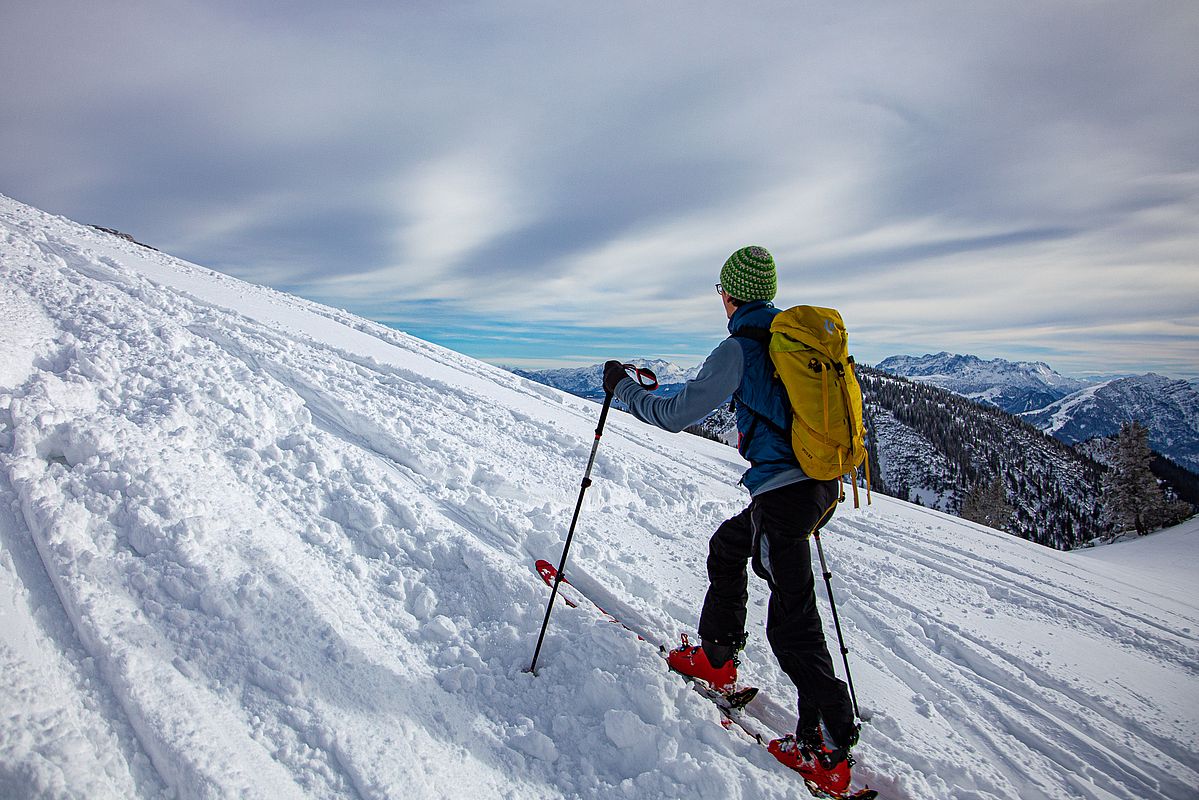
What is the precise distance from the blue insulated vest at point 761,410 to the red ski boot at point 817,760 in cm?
152

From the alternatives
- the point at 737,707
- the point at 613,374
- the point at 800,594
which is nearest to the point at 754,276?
the point at 613,374

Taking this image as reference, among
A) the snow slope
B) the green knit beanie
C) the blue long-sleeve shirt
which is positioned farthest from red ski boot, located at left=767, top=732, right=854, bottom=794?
the green knit beanie

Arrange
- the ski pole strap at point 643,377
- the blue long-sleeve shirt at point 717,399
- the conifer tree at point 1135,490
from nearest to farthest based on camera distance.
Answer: the blue long-sleeve shirt at point 717,399
the ski pole strap at point 643,377
the conifer tree at point 1135,490

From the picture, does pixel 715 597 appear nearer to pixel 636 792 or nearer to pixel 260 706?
pixel 636 792

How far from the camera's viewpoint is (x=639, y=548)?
18.2ft

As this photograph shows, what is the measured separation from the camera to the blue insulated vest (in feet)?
9.93

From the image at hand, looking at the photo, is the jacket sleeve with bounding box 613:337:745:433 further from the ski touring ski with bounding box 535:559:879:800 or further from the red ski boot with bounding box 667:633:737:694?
the red ski boot with bounding box 667:633:737:694

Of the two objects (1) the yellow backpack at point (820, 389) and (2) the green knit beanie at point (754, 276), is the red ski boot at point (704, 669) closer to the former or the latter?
(1) the yellow backpack at point (820, 389)

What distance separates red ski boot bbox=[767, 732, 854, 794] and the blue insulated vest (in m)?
1.52

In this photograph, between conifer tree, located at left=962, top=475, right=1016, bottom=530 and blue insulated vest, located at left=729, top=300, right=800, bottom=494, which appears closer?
blue insulated vest, located at left=729, top=300, right=800, bottom=494

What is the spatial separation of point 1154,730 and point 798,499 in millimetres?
3659

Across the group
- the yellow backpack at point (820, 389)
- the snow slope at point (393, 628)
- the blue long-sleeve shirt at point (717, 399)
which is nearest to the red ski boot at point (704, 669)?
the snow slope at point (393, 628)

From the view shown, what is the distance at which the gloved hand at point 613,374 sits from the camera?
3477mm

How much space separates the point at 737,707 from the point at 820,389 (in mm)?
2239
